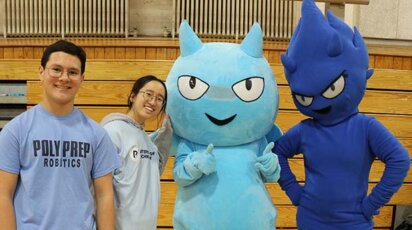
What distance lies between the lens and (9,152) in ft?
4.22

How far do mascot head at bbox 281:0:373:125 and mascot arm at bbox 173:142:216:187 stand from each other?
485mm

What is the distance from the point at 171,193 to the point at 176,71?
1730 millimetres

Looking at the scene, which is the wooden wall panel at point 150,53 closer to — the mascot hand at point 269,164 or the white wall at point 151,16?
the mascot hand at point 269,164

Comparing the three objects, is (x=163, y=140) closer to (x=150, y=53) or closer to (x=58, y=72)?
(x=58, y=72)

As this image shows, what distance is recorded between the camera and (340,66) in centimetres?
187

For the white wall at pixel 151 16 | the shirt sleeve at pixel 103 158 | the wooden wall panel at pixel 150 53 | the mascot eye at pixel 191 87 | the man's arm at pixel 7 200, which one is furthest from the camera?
the white wall at pixel 151 16

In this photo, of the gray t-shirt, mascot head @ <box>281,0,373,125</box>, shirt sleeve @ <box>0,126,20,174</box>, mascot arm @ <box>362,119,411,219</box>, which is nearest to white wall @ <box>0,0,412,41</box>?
mascot head @ <box>281,0,373,125</box>

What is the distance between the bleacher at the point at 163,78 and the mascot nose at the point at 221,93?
5.80ft

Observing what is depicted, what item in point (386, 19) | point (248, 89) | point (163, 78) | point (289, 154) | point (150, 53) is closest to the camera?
point (248, 89)

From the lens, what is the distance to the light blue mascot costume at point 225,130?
189 cm

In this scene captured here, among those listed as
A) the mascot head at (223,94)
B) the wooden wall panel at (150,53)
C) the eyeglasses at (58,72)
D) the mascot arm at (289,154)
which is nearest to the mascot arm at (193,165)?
the mascot head at (223,94)

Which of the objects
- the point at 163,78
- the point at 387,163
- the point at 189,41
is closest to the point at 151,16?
the point at 163,78

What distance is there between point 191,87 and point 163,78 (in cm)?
186

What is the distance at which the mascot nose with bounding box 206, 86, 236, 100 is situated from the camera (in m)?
1.89
